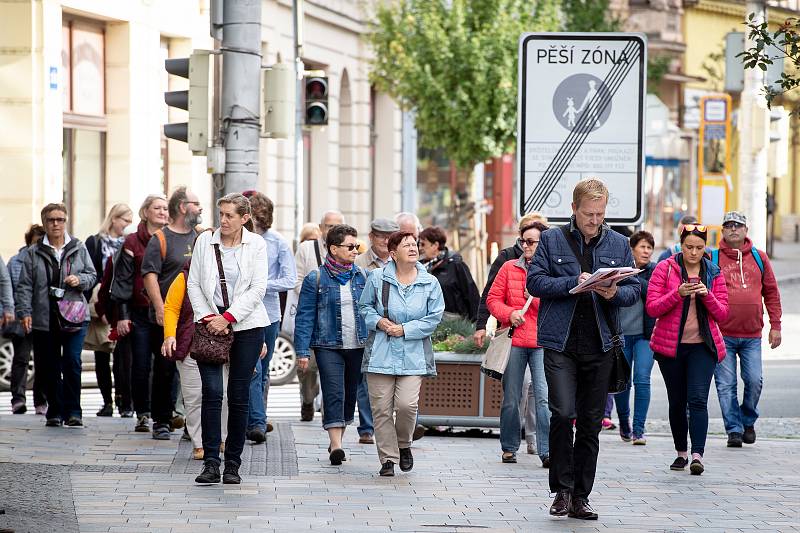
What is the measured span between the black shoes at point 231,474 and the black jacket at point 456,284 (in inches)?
155

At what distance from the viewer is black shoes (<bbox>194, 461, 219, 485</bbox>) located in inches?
415

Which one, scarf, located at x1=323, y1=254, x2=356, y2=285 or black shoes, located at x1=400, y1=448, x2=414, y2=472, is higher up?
scarf, located at x1=323, y1=254, x2=356, y2=285

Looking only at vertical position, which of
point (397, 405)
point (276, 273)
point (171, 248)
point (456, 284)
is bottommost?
point (397, 405)

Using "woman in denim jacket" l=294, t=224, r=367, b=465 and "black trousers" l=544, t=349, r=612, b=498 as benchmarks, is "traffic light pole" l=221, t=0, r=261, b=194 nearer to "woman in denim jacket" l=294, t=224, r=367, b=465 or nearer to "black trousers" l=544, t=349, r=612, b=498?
"woman in denim jacket" l=294, t=224, r=367, b=465

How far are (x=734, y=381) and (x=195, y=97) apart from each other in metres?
4.80

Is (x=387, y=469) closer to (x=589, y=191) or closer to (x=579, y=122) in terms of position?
(x=589, y=191)

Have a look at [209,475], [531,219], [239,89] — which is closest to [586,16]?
[239,89]

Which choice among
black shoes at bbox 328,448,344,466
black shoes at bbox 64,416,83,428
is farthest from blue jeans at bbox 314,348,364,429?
black shoes at bbox 64,416,83,428

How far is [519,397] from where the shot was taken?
12.3m

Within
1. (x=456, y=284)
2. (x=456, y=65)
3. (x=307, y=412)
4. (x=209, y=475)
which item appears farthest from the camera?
(x=456, y=65)

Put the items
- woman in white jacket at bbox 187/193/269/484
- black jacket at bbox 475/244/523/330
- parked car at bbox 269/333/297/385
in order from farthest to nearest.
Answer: parked car at bbox 269/333/297/385 < black jacket at bbox 475/244/523/330 < woman in white jacket at bbox 187/193/269/484

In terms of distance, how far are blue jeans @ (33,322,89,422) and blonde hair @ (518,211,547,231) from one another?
391cm

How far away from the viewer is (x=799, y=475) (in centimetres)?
1166

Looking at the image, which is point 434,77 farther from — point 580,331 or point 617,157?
point 580,331
